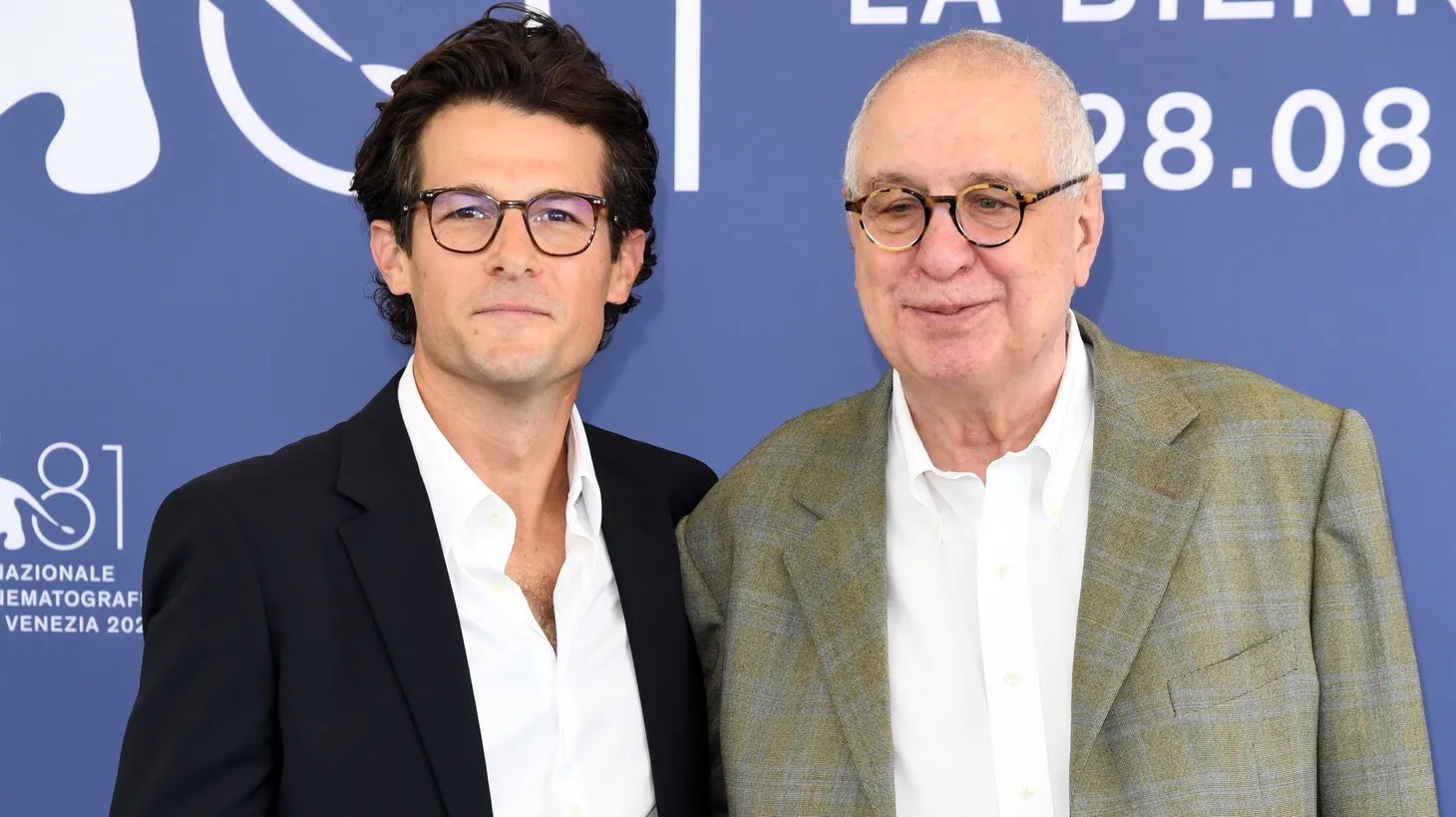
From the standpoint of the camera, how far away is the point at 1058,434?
199cm

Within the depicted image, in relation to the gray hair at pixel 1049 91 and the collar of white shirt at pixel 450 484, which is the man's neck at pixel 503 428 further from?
the gray hair at pixel 1049 91

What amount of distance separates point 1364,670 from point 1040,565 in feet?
1.50

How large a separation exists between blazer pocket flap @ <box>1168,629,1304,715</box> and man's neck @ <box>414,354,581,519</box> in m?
1.04

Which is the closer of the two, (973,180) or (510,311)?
(973,180)

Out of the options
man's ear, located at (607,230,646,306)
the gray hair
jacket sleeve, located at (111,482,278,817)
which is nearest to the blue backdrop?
man's ear, located at (607,230,646,306)

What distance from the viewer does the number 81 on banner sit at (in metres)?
2.51

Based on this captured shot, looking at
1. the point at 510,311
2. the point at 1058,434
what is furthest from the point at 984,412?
the point at 510,311

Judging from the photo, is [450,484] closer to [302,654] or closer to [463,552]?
[463,552]

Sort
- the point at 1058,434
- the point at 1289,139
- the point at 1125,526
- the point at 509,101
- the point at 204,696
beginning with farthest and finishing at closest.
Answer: the point at 1289,139, the point at 509,101, the point at 1058,434, the point at 1125,526, the point at 204,696

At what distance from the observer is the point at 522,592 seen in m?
2.04

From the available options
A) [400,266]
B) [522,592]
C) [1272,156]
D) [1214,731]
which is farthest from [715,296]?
[1214,731]

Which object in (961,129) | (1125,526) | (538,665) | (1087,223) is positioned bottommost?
(538,665)

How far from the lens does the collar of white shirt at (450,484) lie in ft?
6.68

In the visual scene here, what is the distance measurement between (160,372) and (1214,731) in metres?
2.23
